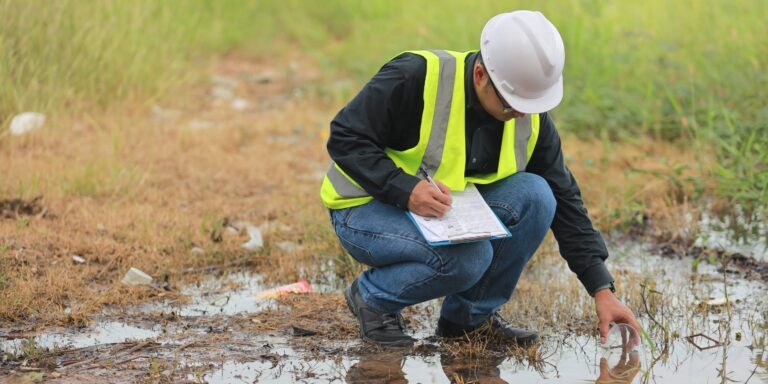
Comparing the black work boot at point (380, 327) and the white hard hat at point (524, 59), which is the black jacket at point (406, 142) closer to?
the white hard hat at point (524, 59)

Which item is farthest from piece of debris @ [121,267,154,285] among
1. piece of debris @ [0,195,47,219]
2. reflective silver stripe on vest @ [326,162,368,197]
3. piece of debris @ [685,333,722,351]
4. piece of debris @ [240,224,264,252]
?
piece of debris @ [685,333,722,351]

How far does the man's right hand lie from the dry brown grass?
1.28 meters

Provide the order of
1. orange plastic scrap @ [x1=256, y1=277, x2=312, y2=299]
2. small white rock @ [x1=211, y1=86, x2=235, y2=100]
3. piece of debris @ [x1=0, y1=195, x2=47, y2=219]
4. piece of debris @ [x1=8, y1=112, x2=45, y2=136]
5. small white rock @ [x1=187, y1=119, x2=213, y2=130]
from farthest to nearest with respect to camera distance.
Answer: small white rock @ [x1=211, y1=86, x2=235, y2=100] < small white rock @ [x1=187, y1=119, x2=213, y2=130] < piece of debris @ [x1=8, y1=112, x2=45, y2=136] < piece of debris @ [x1=0, y1=195, x2=47, y2=219] < orange plastic scrap @ [x1=256, y1=277, x2=312, y2=299]

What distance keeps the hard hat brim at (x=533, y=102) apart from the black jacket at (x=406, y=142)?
0.57ft

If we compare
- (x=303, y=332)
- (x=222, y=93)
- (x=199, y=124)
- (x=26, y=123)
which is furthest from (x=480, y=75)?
(x=222, y=93)

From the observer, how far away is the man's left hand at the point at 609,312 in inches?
136

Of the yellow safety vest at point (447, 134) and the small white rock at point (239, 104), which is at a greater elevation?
the yellow safety vest at point (447, 134)

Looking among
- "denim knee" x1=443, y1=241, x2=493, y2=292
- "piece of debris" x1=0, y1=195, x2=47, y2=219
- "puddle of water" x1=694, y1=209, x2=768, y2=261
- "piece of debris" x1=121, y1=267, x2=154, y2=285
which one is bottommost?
"piece of debris" x1=0, y1=195, x2=47, y2=219

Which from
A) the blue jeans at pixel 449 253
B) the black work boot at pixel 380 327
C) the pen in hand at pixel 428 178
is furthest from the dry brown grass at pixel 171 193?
the pen in hand at pixel 428 178

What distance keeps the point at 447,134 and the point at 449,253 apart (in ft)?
1.29

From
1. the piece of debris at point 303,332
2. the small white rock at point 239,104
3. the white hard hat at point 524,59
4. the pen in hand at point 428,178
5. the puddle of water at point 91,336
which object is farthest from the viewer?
the small white rock at point 239,104

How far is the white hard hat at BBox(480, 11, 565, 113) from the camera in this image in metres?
3.25

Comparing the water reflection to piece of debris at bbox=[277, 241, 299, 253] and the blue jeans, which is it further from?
piece of debris at bbox=[277, 241, 299, 253]

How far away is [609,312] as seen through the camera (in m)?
3.46
